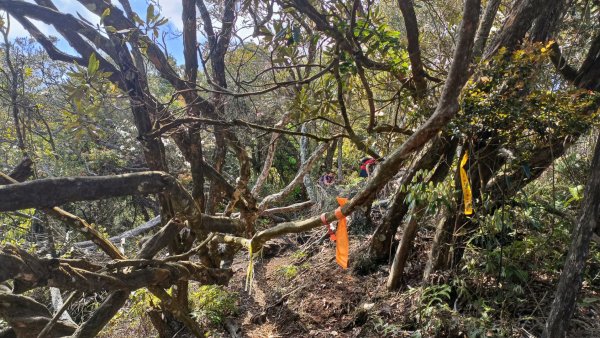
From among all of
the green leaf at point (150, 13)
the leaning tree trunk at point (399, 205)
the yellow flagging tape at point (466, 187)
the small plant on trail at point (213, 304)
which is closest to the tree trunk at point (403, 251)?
the leaning tree trunk at point (399, 205)

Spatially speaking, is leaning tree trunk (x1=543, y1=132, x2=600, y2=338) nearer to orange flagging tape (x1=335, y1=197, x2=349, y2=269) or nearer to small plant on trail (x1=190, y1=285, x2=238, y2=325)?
orange flagging tape (x1=335, y1=197, x2=349, y2=269)

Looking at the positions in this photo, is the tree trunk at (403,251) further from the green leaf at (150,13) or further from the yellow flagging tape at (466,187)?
the green leaf at (150,13)

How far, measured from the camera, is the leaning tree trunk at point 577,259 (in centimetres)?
238

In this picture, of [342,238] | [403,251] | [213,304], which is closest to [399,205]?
[403,251]

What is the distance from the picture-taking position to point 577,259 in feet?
7.93

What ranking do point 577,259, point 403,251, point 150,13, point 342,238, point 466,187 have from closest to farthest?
point 577,259 → point 466,187 → point 150,13 → point 342,238 → point 403,251

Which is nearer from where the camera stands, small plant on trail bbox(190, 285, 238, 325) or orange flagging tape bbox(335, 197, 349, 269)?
orange flagging tape bbox(335, 197, 349, 269)

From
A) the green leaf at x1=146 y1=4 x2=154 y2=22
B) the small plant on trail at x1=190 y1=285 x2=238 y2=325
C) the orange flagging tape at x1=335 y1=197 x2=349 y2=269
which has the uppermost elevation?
the green leaf at x1=146 y1=4 x2=154 y2=22

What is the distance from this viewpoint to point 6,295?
7.79ft

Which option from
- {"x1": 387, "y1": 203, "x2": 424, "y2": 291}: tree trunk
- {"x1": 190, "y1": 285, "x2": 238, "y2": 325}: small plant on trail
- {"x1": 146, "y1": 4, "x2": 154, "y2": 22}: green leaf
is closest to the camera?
{"x1": 146, "y1": 4, "x2": 154, "y2": 22}: green leaf

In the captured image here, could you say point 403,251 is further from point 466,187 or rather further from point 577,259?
point 577,259

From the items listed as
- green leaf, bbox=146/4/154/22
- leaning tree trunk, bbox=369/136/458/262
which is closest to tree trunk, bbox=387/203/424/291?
leaning tree trunk, bbox=369/136/458/262

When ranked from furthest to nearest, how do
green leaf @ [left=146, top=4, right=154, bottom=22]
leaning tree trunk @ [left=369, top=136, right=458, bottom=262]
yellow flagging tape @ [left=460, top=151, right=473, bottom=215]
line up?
leaning tree trunk @ [left=369, top=136, right=458, bottom=262], green leaf @ [left=146, top=4, right=154, bottom=22], yellow flagging tape @ [left=460, top=151, right=473, bottom=215]

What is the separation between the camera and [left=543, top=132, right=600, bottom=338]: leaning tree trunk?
2379mm
